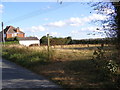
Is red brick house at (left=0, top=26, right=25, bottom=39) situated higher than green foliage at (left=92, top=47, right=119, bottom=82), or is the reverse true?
Answer: red brick house at (left=0, top=26, right=25, bottom=39)

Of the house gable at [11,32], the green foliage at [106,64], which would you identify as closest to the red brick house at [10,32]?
the house gable at [11,32]

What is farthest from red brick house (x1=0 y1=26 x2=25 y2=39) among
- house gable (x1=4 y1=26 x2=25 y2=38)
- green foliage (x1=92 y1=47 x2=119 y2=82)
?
green foliage (x1=92 y1=47 x2=119 y2=82)

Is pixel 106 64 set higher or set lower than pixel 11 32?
lower

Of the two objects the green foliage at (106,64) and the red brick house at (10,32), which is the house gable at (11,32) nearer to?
the red brick house at (10,32)

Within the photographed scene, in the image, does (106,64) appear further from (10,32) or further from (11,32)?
(10,32)

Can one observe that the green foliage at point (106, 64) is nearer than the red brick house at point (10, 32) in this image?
Yes

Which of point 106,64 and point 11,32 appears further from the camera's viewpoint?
point 11,32

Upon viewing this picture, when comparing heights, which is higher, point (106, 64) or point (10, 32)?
point (10, 32)

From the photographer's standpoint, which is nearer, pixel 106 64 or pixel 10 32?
pixel 106 64

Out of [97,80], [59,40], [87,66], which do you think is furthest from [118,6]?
[59,40]

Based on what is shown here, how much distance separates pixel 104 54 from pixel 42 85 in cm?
297

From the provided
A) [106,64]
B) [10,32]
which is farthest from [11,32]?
[106,64]

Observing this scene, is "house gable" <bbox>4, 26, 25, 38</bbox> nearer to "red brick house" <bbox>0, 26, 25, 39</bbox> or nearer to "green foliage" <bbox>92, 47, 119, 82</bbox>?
"red brick house" <bbox>0, 26, 25, 39</bbox>

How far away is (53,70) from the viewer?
11.5 m
